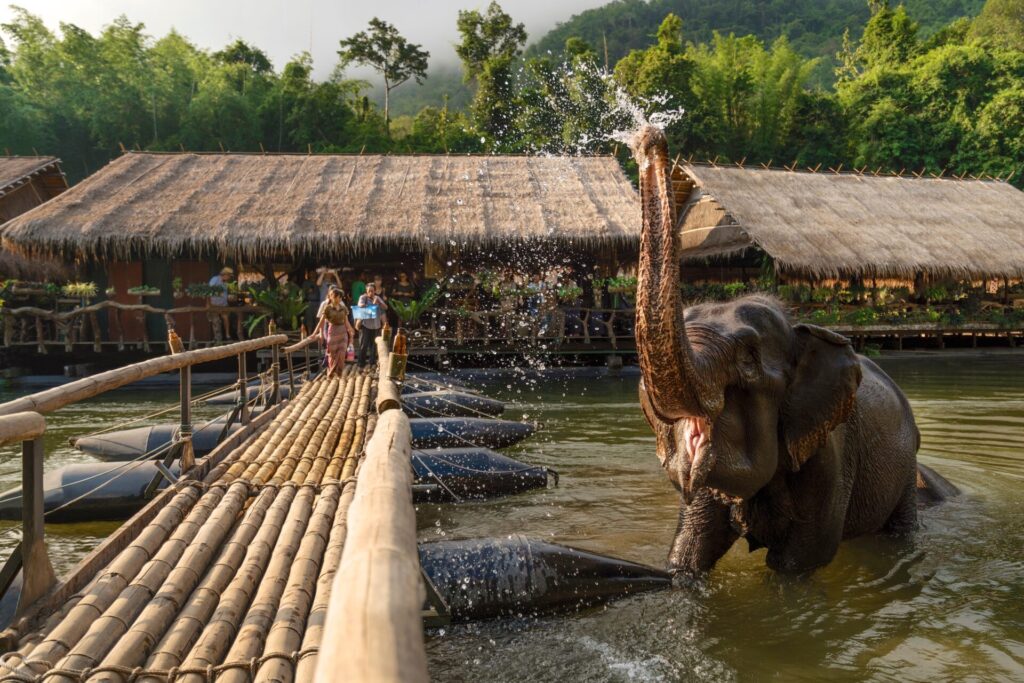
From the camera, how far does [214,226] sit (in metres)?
16.2

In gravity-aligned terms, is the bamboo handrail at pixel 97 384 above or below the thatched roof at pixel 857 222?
below

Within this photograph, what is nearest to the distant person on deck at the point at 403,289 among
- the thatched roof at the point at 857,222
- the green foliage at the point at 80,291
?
Answer: the green foliage at the point at 80,291

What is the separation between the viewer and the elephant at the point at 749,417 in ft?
9.04

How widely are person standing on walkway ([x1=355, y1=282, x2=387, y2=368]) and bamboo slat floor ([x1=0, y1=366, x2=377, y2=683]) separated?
8.40 meters

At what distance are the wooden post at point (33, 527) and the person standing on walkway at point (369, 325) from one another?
32.2ft

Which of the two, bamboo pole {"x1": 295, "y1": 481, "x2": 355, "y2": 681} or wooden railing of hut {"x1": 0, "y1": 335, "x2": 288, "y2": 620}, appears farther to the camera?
wooden railing of hut {"x1": 0, "y1": 335, "x2": 288, "y2": 620}

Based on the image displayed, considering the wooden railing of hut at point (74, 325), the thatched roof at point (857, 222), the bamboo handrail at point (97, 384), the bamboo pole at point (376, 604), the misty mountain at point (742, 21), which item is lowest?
the wooden railing of hut at point (74, 325)

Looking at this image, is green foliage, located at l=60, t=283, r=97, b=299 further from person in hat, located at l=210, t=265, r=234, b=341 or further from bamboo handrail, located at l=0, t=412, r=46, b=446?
bamboo handrail, located at l=0, t=412, r=46, b=446

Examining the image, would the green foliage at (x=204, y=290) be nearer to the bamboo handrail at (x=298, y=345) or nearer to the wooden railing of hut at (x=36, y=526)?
the bamboo handrail at (x=298, y=345)

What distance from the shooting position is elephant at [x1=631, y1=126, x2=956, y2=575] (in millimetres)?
2756

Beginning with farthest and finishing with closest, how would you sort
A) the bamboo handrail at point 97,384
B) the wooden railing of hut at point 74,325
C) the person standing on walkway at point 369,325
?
the wooden railing of hut at point 74,325
the person standing on walkway at point 369,325
the bamboo handrail at point 97,384

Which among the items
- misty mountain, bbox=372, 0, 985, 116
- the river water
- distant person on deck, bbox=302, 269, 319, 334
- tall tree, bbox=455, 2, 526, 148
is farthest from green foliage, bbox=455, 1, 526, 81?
the river water

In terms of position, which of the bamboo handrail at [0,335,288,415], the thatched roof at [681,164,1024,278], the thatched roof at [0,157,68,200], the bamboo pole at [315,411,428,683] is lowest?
the bamboo handrail at [0,335,288,415]

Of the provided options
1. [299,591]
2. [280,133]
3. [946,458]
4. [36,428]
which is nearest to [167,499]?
[36,428]
